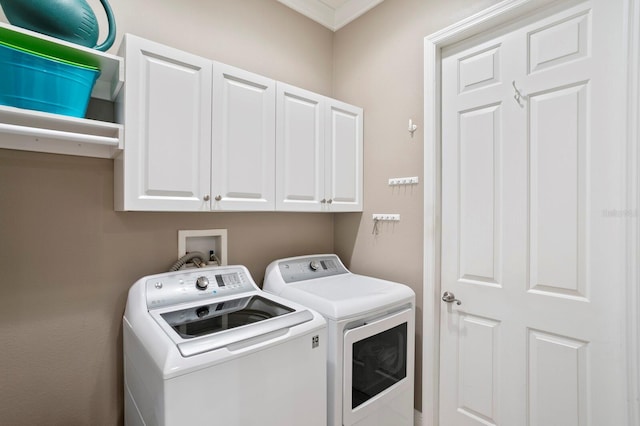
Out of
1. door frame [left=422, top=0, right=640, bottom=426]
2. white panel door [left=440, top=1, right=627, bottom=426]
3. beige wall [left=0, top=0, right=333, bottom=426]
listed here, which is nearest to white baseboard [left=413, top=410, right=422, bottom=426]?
door frame [left=422, top=0, right=640, bottom=426]

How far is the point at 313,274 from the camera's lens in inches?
82.7

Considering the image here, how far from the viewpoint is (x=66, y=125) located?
1240 millimetres

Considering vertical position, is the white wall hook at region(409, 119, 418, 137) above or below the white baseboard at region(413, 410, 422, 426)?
above

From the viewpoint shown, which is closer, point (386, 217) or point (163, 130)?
point (163, 130)

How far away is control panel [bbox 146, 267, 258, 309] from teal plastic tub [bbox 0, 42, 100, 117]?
2.65 feet

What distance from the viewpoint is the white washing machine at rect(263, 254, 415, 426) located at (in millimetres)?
1473

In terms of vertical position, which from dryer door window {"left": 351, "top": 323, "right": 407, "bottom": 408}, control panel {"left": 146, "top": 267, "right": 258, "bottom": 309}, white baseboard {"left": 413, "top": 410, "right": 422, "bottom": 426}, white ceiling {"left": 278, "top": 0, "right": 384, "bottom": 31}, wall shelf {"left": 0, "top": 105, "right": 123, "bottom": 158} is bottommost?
white baseboard {"left": 413, "top": 410, "right": 422, "bottom": 426}

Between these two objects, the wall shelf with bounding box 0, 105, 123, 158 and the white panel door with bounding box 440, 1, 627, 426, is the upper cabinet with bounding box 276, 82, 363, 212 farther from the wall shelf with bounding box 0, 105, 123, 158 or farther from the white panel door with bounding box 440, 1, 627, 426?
the wall shelf with bounding box 0, 105, 123, 158

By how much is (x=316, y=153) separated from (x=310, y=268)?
76 centimetres

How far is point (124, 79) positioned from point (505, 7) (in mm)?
1818

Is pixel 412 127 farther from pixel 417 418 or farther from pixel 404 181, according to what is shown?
pixel 417 418

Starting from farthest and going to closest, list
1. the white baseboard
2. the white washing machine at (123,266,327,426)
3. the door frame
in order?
the white baseboard < the door frame < the white washing machine at (123,266,327,426)

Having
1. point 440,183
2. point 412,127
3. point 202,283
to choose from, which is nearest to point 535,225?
point 440,183

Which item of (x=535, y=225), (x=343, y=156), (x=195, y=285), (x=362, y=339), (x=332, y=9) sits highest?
(x=332, y=9)
